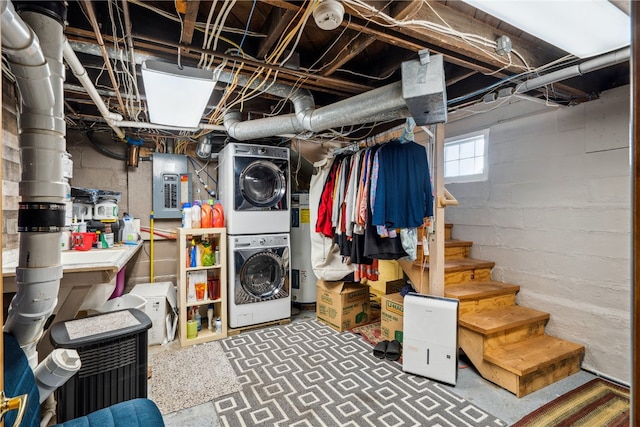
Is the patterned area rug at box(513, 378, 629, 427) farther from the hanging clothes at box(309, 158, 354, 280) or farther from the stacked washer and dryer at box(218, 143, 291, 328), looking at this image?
the stacked washer and dryer at box(218, 143, 291, 328)

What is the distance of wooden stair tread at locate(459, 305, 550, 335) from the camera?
2385mm

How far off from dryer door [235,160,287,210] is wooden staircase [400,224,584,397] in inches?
59.2

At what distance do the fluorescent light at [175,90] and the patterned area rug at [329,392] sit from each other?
6.64ft

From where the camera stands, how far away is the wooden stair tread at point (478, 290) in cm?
263

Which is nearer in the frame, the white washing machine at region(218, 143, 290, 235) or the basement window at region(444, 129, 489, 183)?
the white washing machine at region(218, 143, 290, 235)

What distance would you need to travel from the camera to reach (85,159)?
3402mm

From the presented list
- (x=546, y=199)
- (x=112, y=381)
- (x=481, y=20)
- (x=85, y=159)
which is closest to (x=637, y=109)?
(x=481, y=20)

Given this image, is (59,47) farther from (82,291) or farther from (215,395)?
(215,395)

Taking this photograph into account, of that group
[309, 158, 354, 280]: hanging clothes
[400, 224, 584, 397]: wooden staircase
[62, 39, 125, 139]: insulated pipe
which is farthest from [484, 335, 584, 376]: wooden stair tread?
[62, 39, 125, 139]: insulated pipe

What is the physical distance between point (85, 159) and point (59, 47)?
261 cm

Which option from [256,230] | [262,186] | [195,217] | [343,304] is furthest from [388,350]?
[195,217]

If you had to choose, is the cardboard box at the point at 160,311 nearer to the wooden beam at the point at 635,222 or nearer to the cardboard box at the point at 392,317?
the cardboard box at the point at 392,317

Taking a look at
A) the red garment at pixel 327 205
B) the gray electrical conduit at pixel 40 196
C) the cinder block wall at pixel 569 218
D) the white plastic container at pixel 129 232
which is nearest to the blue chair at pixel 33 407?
the gray electrical conduit at pixel 40 196

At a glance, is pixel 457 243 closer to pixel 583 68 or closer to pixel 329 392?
pixel 583 68
